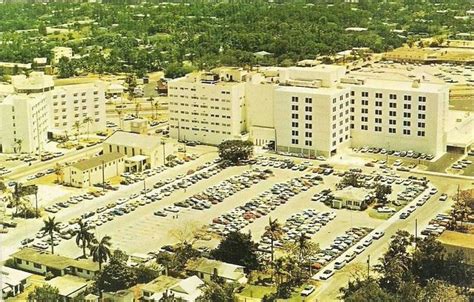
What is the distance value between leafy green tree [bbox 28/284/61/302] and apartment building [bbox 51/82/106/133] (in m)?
5.87

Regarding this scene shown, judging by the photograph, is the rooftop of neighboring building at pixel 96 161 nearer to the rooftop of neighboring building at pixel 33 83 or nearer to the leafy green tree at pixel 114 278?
the rooftop of neighboring building at pixel 33 83

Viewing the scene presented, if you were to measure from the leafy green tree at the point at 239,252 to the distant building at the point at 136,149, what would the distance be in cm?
328

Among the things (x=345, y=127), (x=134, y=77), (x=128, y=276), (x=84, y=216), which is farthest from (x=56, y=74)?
(x=128, y=276)

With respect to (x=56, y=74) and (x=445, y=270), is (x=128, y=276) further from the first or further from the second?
(x=56, y=74)

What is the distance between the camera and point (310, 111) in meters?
10.3

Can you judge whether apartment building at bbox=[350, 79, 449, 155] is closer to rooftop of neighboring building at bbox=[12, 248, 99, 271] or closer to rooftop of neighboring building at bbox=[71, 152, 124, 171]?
rooftop of neighboring building at bbox=[71, 152, 124, 171]

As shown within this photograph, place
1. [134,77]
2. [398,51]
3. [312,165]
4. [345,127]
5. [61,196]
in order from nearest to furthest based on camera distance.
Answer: [61,196], [312,165], [345,127], [134,77], [398,51]

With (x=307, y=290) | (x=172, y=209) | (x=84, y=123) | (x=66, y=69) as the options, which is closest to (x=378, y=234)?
(x=307, y=290)

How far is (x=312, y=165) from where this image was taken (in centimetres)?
989

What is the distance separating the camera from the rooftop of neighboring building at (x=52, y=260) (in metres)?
6.49

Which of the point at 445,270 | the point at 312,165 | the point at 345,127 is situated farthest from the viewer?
the point at 345,127

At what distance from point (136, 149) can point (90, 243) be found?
304cm

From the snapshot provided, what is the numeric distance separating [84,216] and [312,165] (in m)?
3.00

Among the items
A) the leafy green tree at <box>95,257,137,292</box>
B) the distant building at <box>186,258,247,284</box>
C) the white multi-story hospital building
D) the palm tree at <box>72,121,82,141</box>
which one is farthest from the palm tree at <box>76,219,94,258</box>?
the palm tree at <box>72,121,82,141</box>
